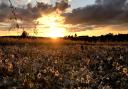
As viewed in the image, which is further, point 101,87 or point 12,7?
point 101,87

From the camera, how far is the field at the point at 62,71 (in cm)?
1241

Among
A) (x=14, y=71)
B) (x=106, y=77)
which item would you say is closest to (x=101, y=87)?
(x=106, y=77)

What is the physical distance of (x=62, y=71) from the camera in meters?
14.3

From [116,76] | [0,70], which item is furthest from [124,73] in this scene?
[0,70]

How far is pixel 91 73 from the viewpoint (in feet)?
47.1

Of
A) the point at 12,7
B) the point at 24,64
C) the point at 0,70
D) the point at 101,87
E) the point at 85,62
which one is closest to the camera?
the point at 12,7

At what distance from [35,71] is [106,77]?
2.61 meters

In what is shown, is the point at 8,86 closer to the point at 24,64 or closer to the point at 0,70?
the point at 0,70

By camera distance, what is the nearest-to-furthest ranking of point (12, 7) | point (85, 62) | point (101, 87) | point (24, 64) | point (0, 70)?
point (12, 7) → point (101, 87) → point (0, 70) → point (24, 64) → point (85, 62)

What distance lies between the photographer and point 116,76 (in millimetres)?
14195

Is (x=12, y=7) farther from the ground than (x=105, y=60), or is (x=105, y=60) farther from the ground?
(x=12, y=7)

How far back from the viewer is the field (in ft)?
40.7

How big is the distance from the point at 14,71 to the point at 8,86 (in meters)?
2.04

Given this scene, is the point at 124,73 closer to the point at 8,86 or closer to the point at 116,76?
the point at 116,76
